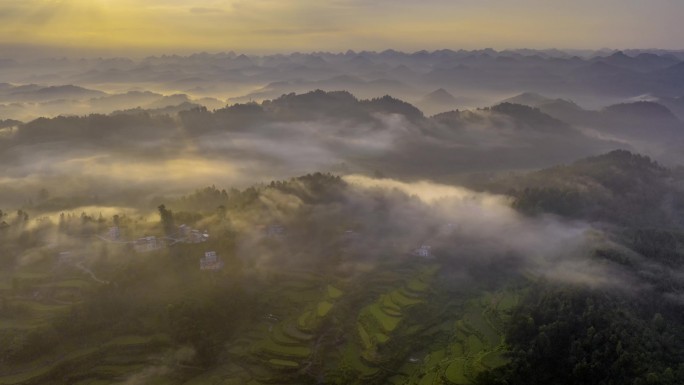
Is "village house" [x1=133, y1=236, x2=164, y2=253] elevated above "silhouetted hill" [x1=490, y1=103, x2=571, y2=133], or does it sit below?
below

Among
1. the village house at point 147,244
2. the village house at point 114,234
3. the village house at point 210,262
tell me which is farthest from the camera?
the village house at point 114,234

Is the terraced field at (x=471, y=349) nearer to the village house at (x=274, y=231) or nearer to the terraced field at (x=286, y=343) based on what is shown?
the terraced field at (x=286, y=343)

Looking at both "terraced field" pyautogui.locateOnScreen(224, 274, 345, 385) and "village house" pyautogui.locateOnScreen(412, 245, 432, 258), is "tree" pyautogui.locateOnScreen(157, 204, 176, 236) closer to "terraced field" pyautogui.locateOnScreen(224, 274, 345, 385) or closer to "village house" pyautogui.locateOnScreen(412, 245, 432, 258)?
"terraced field" pyautogui.locateOnScreen(224, 274, 345, 385)

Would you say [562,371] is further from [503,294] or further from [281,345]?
[281,345]

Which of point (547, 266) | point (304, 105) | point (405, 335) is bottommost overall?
point (405, 335)

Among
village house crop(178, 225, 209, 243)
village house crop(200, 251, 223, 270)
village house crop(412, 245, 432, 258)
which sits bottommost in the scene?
village house crop(412, 245, 432, 258)

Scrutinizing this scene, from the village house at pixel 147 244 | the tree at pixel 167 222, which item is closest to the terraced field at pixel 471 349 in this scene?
the village house at pixel 147 244

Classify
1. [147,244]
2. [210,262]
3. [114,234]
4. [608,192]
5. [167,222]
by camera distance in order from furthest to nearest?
[608,192] < [167,222] < [114,234] < [147,244] < [210,262]

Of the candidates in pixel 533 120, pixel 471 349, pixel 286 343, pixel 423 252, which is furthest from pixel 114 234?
pixel 533 120

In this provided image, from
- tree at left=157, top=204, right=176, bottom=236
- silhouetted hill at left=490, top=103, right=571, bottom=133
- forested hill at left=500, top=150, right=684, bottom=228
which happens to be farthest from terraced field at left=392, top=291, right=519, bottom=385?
silhouetted hill at left=490, top=103, right=571, bottom=133

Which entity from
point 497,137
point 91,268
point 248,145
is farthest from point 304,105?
point 91,268

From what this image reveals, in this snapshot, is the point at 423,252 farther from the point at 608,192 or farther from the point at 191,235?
the point at 608,192
